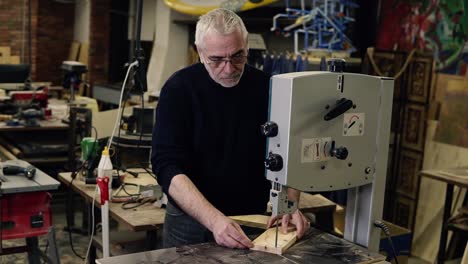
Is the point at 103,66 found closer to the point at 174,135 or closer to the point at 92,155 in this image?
the point at 92,155

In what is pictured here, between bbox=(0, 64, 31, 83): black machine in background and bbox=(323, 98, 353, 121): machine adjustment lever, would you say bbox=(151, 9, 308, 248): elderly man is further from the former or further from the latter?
bbox=(0, 64, 31, 83): black machine in background

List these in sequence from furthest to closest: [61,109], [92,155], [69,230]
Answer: [61,109] < [69,230] < [92,155]

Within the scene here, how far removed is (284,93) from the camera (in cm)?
143

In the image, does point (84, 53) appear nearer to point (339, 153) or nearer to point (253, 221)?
point (253, 221)

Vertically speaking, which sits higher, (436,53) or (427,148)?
(436,53)

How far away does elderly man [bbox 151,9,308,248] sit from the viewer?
1732mm

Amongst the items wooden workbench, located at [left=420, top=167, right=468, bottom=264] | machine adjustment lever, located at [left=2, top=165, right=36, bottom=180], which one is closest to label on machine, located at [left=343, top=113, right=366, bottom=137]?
machine adjustment lever, located at [left=2, top=165, right=36, bottom=180]

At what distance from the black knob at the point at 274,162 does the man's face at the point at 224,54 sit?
0.36 meters

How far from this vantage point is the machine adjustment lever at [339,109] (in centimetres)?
149

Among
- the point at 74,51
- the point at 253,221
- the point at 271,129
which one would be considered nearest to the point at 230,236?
the point at 253,221

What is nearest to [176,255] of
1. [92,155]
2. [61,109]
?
[92,155]

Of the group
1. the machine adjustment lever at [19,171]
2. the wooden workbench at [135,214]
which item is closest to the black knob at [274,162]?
the wooden workbench at [135,214]

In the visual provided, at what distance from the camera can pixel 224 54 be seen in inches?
66.4

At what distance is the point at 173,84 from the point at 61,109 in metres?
3.48
